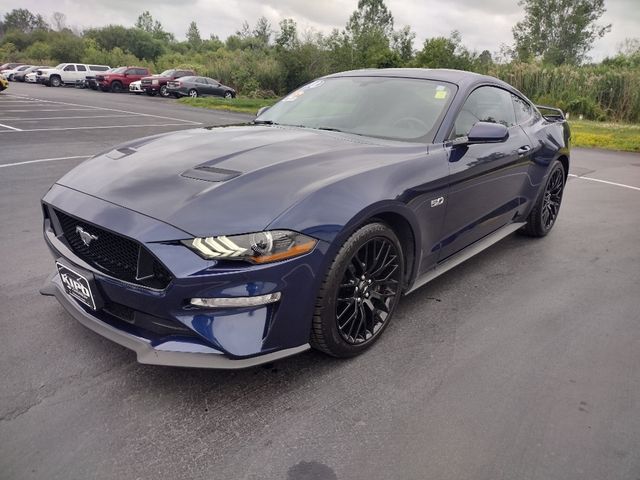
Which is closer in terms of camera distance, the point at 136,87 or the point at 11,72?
the point at 136,87

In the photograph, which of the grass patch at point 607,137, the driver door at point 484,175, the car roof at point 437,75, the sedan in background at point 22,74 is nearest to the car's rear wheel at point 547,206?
the driver door at point 484,175

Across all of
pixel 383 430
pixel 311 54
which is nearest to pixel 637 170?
pixel 383 430

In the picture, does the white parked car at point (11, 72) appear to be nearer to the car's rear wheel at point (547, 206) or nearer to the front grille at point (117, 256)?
the car's rear wheel at point (547, 206)

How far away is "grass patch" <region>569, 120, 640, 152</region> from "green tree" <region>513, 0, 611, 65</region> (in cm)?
3764

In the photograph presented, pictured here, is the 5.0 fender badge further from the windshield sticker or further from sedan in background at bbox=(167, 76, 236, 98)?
sedan in background at bbox=(167, 76, 236, 98)

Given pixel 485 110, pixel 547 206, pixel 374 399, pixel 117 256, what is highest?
pixel 485 110

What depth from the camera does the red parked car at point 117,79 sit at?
3300 centimetres

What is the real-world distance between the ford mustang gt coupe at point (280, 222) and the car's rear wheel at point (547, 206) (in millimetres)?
1225

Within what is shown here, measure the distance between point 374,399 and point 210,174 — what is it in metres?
1.37

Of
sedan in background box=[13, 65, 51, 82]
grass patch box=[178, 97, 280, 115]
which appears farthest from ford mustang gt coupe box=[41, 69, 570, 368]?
sedan in background box=[13, 65, 51, 82]

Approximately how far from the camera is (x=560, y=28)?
50.4m

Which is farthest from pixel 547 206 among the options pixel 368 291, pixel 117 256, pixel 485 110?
pixel 117 256

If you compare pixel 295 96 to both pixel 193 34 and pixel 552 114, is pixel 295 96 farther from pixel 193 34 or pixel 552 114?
pixel 193 34

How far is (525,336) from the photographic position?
309cm
